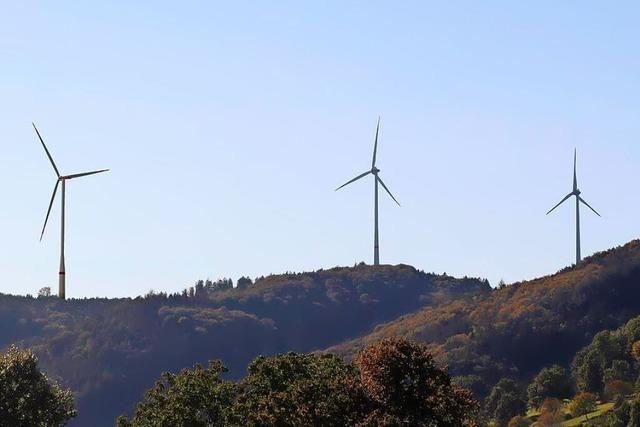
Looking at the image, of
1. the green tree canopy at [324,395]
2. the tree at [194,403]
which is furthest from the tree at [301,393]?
the tree at [194,403]

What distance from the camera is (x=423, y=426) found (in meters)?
99.7

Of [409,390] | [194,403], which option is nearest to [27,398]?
[194,403]

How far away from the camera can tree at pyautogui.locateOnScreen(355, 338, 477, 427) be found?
10006 cm

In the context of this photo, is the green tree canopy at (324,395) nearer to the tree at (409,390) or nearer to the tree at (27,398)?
the tree at (409,390)

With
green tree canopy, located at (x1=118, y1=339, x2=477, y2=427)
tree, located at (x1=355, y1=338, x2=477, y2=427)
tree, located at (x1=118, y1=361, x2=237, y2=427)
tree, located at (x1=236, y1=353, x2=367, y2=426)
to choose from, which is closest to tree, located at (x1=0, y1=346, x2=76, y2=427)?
green tree canopy, located at (x1=118, y1=339, x2=477, y2=427)

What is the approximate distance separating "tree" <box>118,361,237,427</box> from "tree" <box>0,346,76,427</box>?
9579 mm

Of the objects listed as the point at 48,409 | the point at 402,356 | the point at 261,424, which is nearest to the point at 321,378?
the point at 261,424

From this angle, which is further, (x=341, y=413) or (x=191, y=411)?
(x=191, y=411)

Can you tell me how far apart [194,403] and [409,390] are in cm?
2429

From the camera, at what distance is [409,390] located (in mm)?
101312

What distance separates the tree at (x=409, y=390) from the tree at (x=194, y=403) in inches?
726

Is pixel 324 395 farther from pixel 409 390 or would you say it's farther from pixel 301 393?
pixel 409 390

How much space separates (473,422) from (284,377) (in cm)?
2509

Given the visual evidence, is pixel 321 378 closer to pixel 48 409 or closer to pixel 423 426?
pixel 423 426
